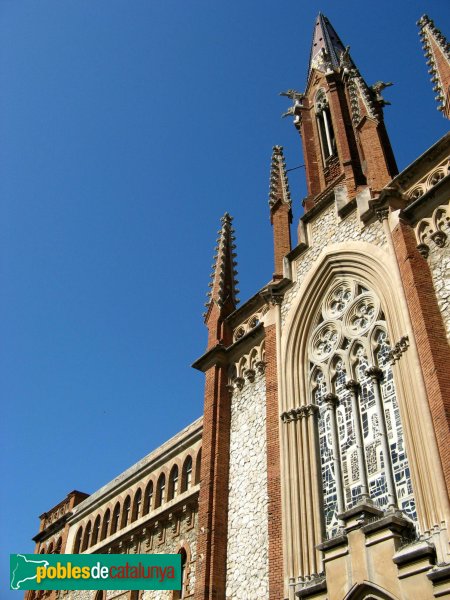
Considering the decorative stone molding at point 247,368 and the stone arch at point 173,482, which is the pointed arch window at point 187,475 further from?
the decorative stone molding at point 247,368

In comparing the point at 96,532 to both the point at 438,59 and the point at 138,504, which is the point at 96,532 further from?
the point at 438,59

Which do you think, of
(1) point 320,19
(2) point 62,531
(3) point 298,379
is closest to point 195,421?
(3) point 298,379

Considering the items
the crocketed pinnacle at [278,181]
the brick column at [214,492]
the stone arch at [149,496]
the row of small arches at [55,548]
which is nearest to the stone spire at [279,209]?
the crocketed pinnacle at [278,181]

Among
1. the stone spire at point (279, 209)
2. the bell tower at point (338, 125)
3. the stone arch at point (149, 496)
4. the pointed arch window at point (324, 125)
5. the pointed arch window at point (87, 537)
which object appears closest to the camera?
the bell tower at point (338, 125)

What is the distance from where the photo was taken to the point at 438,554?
10.2 metres

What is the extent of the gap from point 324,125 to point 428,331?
44.5 ft

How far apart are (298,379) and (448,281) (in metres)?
4.64

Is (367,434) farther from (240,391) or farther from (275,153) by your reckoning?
(275,153)

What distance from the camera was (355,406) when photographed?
13.7m

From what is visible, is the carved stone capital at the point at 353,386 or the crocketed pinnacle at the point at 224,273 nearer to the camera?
the carved stone capital at the point at 353,386

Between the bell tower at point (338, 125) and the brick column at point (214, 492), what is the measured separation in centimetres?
645

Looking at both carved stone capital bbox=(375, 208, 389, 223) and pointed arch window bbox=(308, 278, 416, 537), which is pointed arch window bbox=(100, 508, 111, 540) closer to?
pointed arch window bbox=(308, 278, 416, 537)

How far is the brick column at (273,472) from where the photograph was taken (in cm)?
1318

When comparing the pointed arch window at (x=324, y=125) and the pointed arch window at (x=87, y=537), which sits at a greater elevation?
the pointed arch window at (x=324, y=125)
